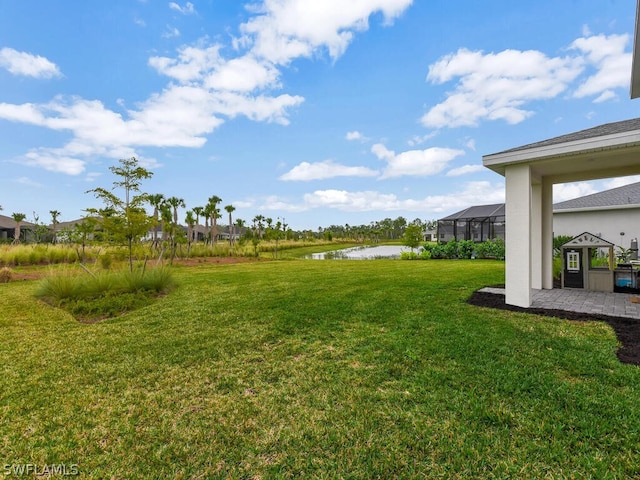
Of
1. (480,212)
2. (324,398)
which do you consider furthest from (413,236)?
(324,398)

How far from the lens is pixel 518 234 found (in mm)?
5102

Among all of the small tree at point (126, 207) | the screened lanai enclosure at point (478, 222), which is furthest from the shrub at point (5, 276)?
the screened lanai enclosure at point (478, 222)

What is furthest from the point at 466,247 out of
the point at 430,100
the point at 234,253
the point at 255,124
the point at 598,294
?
the point at 234,253

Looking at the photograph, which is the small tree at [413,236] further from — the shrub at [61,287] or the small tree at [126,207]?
the shrub at [61,287]

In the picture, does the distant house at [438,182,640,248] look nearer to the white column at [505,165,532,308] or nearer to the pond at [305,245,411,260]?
the pond at [305,245,411,260]

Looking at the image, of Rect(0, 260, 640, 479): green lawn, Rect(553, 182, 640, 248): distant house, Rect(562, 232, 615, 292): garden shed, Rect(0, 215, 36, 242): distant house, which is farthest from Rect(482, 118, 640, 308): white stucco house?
Rect(0, 215, 36, 242): distant house

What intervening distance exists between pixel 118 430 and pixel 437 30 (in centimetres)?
1207

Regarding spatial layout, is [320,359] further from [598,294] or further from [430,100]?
[430,100]

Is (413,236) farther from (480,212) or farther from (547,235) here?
(547,235)

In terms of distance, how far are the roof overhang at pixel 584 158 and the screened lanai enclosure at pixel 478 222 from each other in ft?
47.1

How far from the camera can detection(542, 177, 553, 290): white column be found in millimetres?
7000

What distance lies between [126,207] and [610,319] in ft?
31.7

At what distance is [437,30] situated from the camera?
9359 mm

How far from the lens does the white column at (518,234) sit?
5.03 metres
